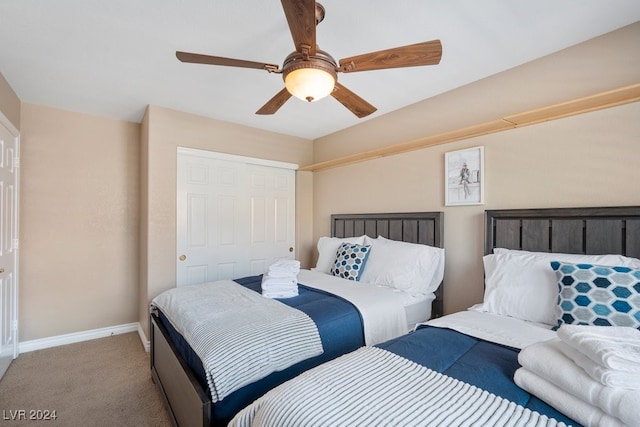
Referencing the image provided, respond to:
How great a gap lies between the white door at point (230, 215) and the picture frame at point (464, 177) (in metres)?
2.19

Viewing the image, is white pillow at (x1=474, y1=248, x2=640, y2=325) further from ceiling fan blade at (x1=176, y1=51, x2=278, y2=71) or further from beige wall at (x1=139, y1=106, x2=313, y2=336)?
beige wall at (x1=139, y1=106, x2=313, y2=336)

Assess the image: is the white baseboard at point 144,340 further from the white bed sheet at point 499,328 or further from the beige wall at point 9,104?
the white bed sheet at point 499,328

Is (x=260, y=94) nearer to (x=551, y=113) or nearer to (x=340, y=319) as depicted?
(x=340, y=319)

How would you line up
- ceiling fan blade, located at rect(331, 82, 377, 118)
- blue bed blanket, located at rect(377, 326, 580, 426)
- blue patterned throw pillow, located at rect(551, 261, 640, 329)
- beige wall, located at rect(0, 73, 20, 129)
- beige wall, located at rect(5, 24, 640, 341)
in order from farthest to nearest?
beige wall, located at rect(0, 73, 20, 129) < beige wall, located at rect(5, 24, 640, 341) < ceiling fan blade, located at rect(331, 82, 377, 118) < blue patterned throw pillow, located at rect(551, 261, 640, 329) < blue bed blanket, located at rect(377, 326, 580, 426)

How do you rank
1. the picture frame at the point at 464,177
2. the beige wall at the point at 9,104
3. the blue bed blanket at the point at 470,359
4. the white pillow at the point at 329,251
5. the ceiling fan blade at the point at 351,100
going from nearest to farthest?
1. the blue bed blanket at the point at 470,359
2. the ceiling fan blade at the point at 351,100
3. the beige wall at the point at 9,104
4. the picture frame at the point at 464,177
5. the white pillow at the point at 329,251

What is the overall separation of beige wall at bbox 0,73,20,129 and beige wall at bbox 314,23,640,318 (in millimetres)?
3384

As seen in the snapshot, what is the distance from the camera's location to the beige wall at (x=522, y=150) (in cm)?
186

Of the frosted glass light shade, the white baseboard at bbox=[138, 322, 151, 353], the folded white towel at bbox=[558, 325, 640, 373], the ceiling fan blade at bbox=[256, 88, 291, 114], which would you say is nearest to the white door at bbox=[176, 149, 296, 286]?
the white baseboard at bbox=[138, 322, 151, 353]

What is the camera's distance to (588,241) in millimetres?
1925

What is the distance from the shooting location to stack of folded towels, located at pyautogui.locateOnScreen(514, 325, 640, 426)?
0.85 m

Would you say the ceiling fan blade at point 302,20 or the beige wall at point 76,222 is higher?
the ceiling fan blade at point 302,20

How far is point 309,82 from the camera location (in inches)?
60.3

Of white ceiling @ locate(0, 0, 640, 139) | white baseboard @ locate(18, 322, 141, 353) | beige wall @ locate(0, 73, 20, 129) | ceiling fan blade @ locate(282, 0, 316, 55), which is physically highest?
white ceiling @ locate(0, 0, 640, 139)

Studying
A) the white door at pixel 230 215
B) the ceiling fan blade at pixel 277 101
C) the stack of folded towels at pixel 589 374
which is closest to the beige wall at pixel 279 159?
the white door at pixel 230 215
